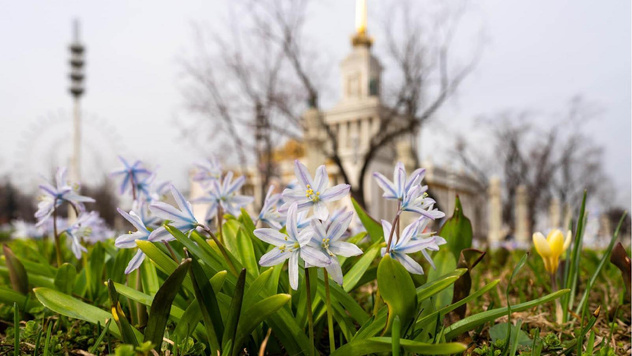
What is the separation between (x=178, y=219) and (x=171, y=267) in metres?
0.11

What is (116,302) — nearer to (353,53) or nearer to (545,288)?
(545,288)

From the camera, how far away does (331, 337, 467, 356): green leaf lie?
2.60ft

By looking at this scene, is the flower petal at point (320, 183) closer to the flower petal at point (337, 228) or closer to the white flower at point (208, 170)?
the flower petal at point (337, 228)

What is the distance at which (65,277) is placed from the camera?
1.42 metres

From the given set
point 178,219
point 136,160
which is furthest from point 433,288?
point 136,160

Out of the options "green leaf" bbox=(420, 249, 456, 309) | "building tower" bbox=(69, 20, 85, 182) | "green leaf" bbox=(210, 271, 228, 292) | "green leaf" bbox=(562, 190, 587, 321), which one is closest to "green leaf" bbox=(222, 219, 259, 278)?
"green leaf" bbox=(210, 271, 228, 292)

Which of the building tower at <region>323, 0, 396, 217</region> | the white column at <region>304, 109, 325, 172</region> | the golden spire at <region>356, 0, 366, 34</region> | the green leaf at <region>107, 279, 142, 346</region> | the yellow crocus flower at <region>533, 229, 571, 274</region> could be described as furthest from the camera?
the building tower at <region>323, 0, 396, 217</region>

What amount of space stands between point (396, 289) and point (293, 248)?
0.20 meters

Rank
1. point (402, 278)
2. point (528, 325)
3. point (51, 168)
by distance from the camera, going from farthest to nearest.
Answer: point (51, 168) → point (528, 325) → point (402, 278)

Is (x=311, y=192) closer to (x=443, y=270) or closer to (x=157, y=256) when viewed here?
(x=157, y=256)

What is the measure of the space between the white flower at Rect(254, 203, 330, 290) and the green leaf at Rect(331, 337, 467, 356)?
0.19 meters

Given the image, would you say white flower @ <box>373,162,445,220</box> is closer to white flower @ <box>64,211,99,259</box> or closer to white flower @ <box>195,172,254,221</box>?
white flower @ <box>195,172,254,221</box>

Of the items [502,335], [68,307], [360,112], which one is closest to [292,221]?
[68,307]

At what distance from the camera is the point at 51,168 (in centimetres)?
2383
